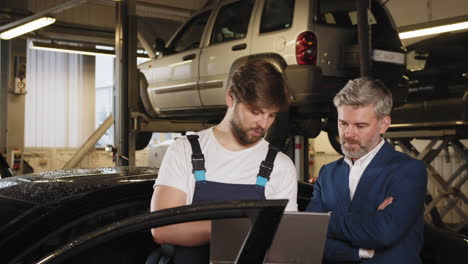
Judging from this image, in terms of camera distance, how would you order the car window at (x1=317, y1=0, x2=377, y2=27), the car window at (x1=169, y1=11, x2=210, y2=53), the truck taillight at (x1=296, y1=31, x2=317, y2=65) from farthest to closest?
the car window at (x1=169, y1=11, x2=210, y2=53) < the car window at (x1=317, y1=0, x2=377, y2=27) < the truck taillight at (x1=296, y1=31, x2=317, y2=65)

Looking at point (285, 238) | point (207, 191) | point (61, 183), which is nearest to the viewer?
point (285, 238)

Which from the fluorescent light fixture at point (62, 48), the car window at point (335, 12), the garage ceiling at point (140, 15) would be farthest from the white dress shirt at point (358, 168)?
the fluorescent light fixture at point (62, 48)

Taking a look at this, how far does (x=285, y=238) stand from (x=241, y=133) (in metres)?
0.68

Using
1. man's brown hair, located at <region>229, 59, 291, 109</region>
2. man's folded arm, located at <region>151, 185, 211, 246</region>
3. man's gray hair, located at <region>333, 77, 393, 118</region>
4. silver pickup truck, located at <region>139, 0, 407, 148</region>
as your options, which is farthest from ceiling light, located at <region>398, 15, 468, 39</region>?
man's folded arm, located at <region>151, 185, 211, 246</region>

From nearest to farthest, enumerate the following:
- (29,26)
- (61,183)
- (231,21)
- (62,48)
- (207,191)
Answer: (207,191) → (61,183) → (231,21) → (29,26) → (62,48)

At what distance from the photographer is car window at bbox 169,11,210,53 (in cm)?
790

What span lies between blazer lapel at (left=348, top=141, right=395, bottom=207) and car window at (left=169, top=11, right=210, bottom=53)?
5.64 m

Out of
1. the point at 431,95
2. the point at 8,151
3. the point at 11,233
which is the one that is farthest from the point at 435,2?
the point at 11,233

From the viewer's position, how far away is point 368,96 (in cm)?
236

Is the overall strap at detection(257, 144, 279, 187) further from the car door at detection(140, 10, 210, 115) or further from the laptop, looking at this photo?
the car door at detection(140, 10, 210, 115)

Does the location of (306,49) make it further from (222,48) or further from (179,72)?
(179,72)

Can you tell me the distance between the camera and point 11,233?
6.66 feet

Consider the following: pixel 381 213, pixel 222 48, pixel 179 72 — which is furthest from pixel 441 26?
pixel 381 213

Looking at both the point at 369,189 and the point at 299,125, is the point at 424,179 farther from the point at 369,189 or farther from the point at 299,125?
the point at 299,125
